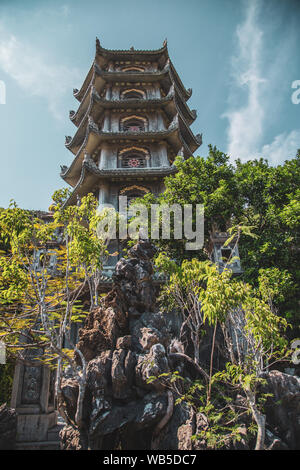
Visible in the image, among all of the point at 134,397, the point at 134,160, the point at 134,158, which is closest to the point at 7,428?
the point at 134,397

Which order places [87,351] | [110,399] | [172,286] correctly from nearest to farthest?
[110,399] → [87,351] → [172,286]

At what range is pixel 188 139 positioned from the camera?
69.0ft

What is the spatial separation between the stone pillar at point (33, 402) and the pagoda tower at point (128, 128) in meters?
5.46

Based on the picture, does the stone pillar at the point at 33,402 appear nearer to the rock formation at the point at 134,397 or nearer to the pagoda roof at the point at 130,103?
the rock formation at the point at 134,397

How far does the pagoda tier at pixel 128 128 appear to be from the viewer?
16891 millimetres

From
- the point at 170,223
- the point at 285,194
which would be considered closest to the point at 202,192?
the point at 170,223

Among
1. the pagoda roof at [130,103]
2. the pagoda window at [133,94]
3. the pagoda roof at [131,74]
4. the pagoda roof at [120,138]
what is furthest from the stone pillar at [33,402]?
the pagoda roof at [131,74]

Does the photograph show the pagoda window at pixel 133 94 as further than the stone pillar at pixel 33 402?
Yes

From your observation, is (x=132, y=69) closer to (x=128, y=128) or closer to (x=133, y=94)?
(x=133, y=94)

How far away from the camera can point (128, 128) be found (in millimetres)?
19812

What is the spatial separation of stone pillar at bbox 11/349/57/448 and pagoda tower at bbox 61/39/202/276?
5.46m

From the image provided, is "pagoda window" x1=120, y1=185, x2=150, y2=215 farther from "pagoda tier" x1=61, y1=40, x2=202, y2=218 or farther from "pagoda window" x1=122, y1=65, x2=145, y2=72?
"pagoda window" x1=122, y1=65, x2=145, y2=72
